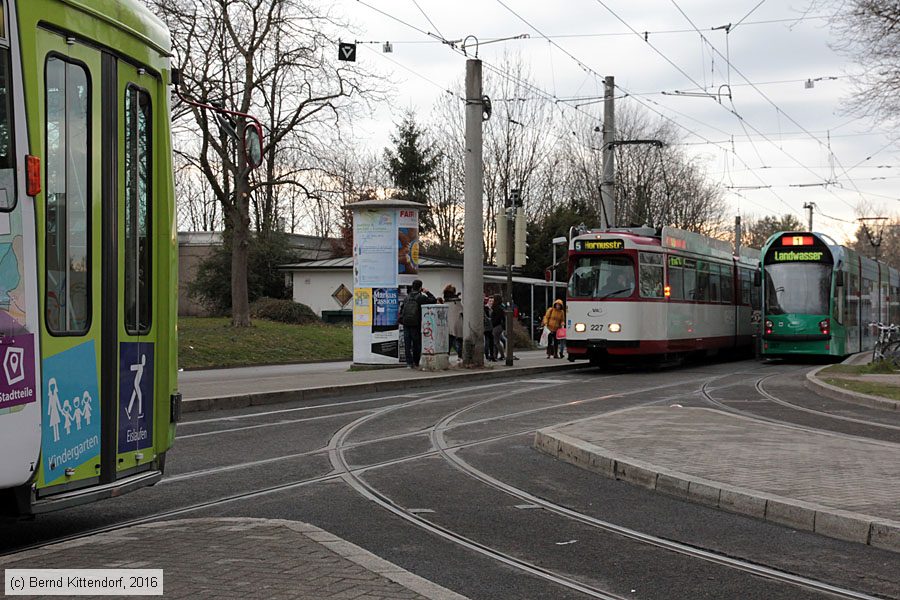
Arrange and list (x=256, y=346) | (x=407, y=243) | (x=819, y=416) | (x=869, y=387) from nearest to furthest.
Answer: (x=819, y=416), (x=869, y=387), (x=407, y=243), (x=256, y=346)

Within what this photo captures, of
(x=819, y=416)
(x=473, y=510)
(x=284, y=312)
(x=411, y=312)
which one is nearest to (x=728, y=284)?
(x=411, y=312)

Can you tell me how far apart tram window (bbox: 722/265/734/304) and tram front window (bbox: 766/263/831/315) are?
2.06m

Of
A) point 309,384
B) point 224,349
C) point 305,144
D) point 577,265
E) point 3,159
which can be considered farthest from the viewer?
point 305,144

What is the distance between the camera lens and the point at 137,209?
283 inches

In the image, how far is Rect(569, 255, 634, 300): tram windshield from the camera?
25406 mm

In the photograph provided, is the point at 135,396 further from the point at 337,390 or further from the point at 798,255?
the point at 798,255

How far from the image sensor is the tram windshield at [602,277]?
2541 centimetres

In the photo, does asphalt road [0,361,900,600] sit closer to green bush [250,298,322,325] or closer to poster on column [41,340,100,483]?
poster on column [41,340,100,483]

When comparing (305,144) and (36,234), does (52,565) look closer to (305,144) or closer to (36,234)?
(36,234)

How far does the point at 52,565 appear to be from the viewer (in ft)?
18.9

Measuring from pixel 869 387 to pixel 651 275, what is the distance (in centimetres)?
726

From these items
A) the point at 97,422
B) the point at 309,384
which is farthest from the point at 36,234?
the point at 309,384

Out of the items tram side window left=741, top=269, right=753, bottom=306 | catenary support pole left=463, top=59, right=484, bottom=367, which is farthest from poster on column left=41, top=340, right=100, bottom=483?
tram side window left=741, top=269, right=753, bottom=306

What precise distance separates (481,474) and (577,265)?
16.5m
